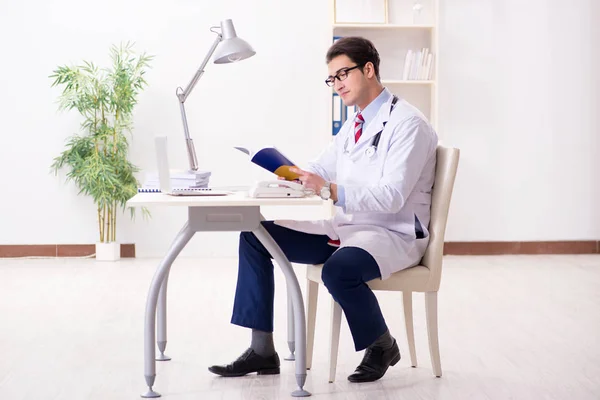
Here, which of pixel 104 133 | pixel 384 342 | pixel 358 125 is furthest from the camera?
pixel 104 133

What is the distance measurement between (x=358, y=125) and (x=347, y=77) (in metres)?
0.17

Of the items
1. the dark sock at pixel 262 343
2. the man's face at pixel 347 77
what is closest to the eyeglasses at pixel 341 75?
the man's face at pixel 347 77

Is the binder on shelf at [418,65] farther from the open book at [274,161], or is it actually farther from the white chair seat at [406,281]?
the open book at [274,161]

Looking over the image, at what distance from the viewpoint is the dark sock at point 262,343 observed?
296 cm

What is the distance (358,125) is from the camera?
3.02 m

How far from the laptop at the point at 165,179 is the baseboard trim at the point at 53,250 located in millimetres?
3168

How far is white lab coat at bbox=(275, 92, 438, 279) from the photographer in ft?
9.01

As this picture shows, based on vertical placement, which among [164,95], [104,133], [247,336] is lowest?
[247,336]

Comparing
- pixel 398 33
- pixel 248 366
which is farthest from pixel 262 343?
pixel 398 33

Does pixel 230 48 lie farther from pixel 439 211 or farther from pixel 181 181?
pixel 439 211

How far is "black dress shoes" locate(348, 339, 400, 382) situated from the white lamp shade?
43.7 inches

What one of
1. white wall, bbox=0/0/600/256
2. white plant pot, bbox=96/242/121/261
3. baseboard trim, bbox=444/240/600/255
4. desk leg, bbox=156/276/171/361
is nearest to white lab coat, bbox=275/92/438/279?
desk leg, bbox=156/276/171/361

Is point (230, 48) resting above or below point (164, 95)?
below

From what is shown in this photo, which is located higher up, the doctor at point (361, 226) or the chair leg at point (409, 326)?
the doctor at point (361, 226)
